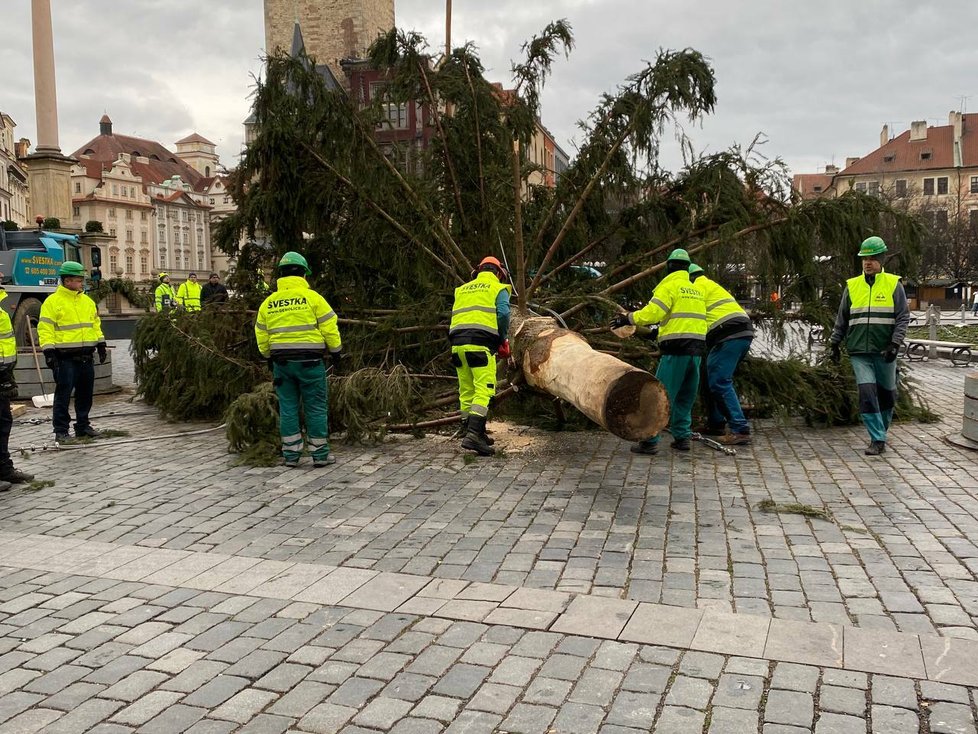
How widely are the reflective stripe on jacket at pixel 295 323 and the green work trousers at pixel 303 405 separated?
145 mm

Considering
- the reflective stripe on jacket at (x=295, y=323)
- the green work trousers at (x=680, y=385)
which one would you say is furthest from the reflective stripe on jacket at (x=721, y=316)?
the reflective stripe on jacket at (x=295, y=323)

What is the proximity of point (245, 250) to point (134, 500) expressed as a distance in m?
4.77

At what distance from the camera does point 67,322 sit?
31.0 ft

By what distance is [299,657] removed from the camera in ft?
12.3

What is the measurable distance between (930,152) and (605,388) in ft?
276

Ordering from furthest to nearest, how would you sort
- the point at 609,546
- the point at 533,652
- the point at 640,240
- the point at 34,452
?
the point at 640,240 → the point at 34,452 → the point at 609,546 → the point at 533,652

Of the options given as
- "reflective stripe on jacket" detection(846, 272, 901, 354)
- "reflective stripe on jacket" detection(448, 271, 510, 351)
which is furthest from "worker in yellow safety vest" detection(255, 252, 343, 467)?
"reflective stripe on jacket" detection(846, 272, 901, 354)

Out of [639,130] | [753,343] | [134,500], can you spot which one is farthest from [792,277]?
[134,500]

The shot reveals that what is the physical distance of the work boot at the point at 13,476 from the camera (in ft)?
23.5

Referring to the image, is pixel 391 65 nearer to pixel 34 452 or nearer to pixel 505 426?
pixel 505 426

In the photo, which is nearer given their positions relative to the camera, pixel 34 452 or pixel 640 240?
pixel 34 452

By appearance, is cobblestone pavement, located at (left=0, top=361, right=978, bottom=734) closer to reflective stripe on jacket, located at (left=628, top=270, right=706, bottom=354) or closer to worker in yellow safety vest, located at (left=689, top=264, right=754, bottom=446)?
worker in yellow safety vest, located at (left=689, top=264, right=754, bottom=446)

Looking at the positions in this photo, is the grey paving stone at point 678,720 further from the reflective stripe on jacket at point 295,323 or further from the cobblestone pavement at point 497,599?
the reflective stripe on jacket at point 295,323

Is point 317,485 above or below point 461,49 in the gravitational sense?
below
